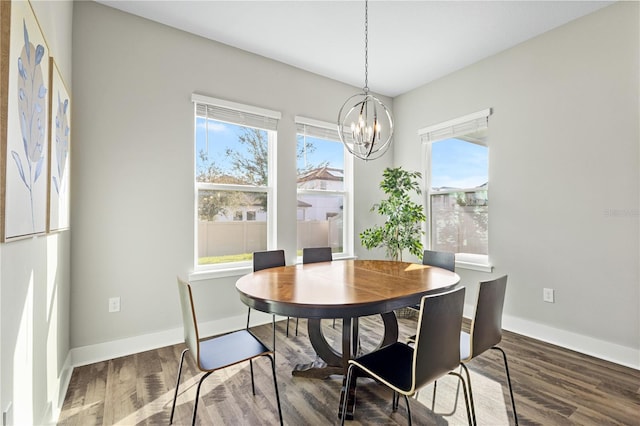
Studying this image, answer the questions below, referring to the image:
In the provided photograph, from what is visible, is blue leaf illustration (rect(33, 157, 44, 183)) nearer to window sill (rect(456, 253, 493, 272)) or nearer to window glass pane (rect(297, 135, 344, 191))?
window glass pane (rect(297, 135, 344, 191))

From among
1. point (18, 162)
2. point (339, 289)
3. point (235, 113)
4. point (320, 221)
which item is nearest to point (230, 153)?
point (235, 113)

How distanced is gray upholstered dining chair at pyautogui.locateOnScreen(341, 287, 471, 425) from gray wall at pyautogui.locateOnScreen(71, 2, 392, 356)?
6.91 ft

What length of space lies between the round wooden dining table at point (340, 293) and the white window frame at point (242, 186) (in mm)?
999

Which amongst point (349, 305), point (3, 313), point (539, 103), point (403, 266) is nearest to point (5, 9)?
point (3, 313)

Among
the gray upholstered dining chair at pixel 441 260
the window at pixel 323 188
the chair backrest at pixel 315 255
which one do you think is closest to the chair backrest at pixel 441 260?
the gray upholstered dining chair at pixel 441 260

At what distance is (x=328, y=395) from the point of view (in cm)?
209

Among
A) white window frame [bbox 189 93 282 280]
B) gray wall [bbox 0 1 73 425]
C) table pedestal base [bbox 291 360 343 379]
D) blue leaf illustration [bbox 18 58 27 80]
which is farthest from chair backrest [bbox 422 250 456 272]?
blue leaf illustration [bbox 18 58 27 80]

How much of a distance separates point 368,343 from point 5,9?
9.85 ft

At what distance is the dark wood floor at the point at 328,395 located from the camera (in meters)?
1.85

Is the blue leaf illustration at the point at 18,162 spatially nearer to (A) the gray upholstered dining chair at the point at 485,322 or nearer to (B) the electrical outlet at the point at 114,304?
(B) the electrical outlet at the point at 114,304

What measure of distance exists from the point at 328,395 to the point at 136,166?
2.41 metres

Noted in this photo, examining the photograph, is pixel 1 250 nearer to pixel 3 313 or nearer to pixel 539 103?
pixel 3 313

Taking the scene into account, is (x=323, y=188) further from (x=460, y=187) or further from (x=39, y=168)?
(x=39, y=168)

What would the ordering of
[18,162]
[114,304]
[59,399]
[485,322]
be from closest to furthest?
1. [18,162]
2. [485,322]
3. [59,399]
4. [114,304]
